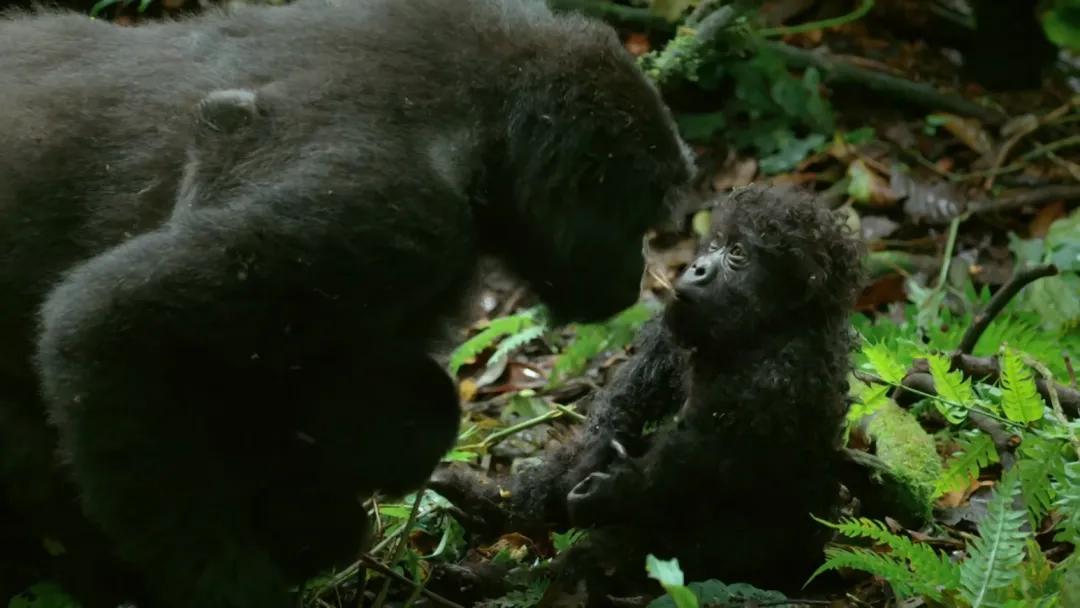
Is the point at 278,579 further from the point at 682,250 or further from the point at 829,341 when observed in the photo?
the point at 682,250

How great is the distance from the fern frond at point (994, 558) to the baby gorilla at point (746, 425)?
1.35 feet

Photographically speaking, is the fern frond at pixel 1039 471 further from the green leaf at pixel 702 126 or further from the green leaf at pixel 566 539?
the green leaf at pixel 702 126

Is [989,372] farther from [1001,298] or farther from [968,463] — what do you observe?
[968,463]

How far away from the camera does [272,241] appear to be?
2215mm

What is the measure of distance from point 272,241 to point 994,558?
1392mm

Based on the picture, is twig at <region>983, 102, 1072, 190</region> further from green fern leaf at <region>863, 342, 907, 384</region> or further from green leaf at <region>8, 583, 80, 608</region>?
green leaf at <region>8, 583, 80, 608</region>

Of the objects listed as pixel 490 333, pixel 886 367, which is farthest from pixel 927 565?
pixel 490 333

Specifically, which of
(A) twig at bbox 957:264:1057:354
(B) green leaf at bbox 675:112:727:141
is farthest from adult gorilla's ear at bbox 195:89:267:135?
(B) green leaf at bbox 675:112:727:141

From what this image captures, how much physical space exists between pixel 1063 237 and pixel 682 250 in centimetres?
142

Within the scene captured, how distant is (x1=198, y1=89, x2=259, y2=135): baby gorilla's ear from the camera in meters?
2.43

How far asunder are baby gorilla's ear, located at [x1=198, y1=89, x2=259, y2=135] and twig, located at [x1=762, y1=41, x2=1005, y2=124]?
3.81 meters

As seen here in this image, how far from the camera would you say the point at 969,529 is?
3.00 metres

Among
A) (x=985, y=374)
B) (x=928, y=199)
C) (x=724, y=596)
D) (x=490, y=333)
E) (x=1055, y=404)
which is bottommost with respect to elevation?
(x=928, y=199)

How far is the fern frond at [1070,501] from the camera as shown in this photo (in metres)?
2.35
